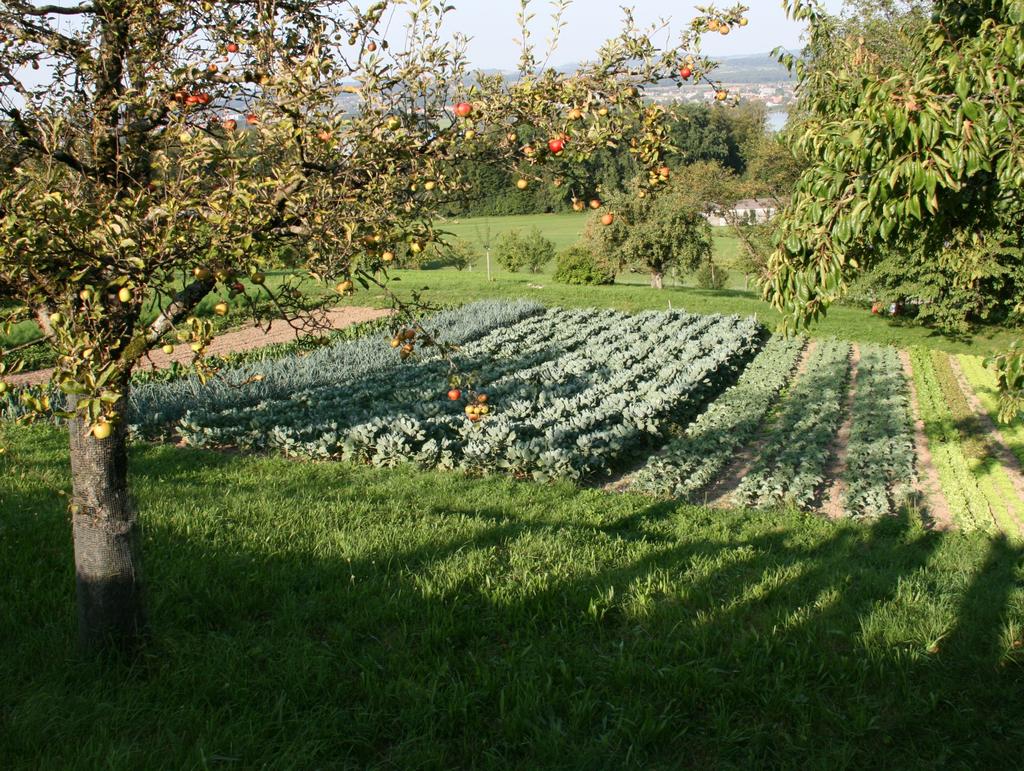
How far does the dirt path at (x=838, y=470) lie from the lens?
8.12 m

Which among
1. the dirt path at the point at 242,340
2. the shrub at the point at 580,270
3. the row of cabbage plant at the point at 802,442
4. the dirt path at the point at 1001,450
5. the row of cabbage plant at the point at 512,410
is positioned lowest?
the dirt path at the point at 1001,450

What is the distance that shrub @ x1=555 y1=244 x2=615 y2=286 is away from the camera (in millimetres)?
34344

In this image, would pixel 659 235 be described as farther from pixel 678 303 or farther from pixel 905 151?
pixel 905 151

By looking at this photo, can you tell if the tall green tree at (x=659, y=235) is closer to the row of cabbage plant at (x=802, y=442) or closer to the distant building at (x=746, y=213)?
the distant building at (x=746, y=213)

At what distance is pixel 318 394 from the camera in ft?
35.6

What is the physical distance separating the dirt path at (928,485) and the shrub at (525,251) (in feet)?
103

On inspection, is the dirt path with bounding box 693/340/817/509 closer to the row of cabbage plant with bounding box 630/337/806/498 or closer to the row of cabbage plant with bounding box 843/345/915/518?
the row of cabbage plant with bounding box 630/337/806/498

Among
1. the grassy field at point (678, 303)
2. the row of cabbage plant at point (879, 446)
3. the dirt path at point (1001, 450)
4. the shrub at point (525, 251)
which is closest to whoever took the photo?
the row of cabbage plant at point (879, 446)

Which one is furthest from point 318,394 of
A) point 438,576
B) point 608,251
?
point 608,251

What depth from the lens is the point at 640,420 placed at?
10.2 metres

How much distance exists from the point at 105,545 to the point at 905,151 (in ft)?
13.5

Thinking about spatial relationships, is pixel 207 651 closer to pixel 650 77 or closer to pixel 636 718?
pixel 636 718

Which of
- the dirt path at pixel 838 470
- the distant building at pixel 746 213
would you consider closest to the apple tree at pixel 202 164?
the dirt path at pixel 838 470

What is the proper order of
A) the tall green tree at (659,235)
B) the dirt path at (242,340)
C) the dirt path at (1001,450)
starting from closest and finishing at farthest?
the dirt path at (1001,450)
the dirt path at (242,340)
the tall green tree at (659,235)
